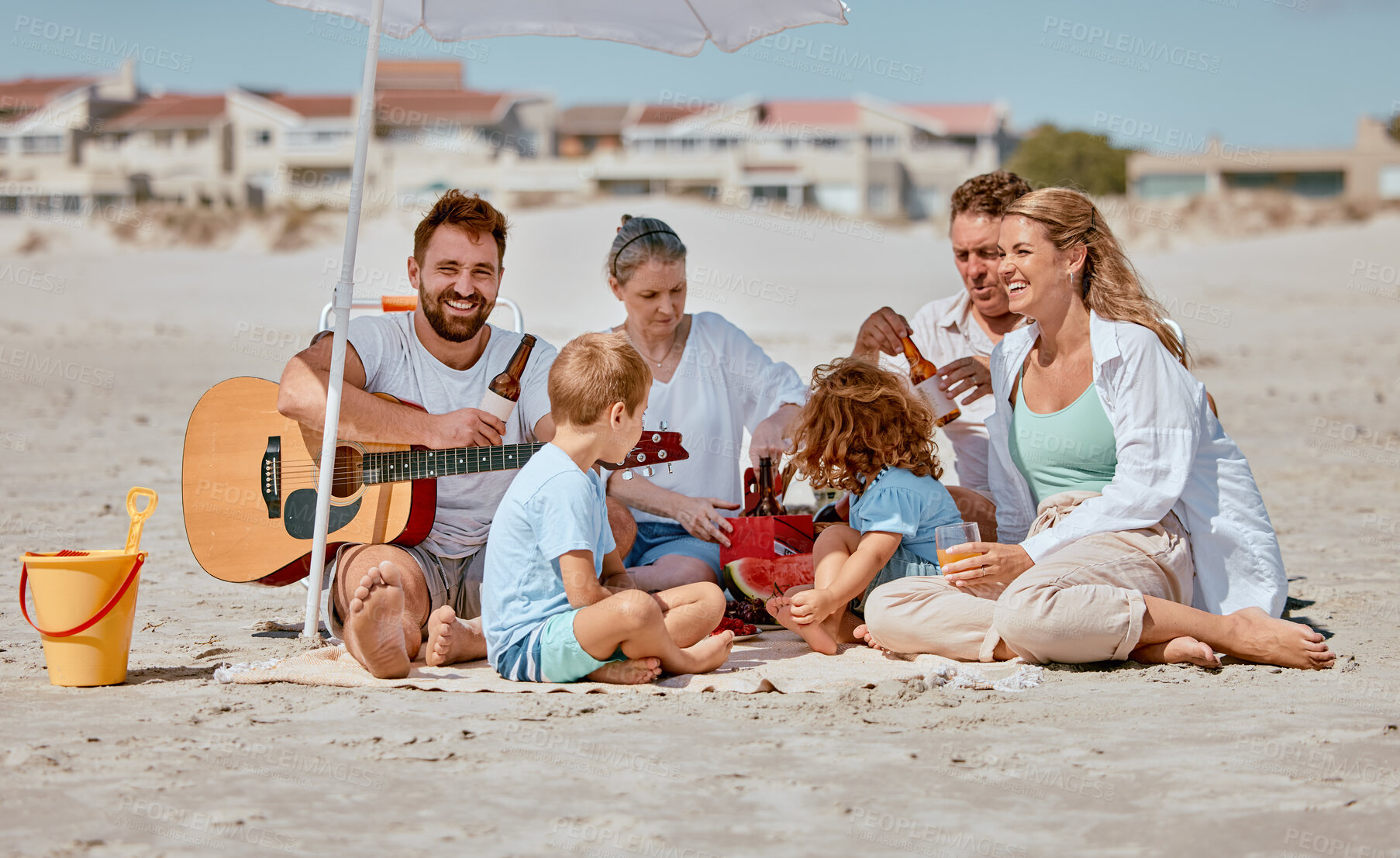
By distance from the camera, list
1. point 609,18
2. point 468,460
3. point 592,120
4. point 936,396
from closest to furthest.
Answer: point 468,460 → point 936,396 → point 609,18 → point 592,120

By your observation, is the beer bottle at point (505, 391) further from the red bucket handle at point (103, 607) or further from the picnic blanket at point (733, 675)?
the red bucket handle at point (103, 607)

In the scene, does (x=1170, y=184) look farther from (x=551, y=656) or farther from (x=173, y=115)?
(x=551, y=656)

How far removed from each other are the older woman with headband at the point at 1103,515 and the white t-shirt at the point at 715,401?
97cm

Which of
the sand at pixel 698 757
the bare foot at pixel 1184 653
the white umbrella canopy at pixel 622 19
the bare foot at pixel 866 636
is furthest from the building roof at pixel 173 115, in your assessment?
the bare foot at pixel 1184 653

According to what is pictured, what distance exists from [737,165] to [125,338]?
111ft

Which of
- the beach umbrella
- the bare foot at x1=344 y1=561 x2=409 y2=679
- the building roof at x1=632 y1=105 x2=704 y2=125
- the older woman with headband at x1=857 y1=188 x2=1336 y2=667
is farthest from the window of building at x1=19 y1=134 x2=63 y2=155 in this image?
the older woman with headband at x1=857 y1=188 x2=1336 y2=667

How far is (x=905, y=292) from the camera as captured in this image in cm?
2380

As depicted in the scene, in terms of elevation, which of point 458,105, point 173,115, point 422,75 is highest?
point 422,75

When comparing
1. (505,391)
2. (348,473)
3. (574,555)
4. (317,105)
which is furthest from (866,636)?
(317,105)

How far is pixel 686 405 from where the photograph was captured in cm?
491

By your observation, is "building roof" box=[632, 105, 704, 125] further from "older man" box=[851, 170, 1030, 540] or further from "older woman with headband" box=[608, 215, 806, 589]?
"older woman with headband" box=[608, 215, 806, 589]

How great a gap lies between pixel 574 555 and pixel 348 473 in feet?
4.02

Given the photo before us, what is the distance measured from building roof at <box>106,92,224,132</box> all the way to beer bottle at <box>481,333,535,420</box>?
2090 inches

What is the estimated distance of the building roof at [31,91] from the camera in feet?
187
